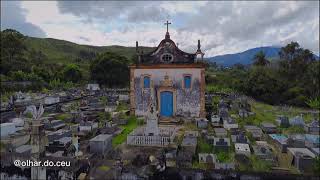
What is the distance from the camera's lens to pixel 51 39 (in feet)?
353

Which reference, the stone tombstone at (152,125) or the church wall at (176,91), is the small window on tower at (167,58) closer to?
the church wall at (176,91)

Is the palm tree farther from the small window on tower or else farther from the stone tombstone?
the stone tombstone

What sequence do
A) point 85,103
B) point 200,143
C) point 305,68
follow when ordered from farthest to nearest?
1. point 305,68
2. point 85,103
3. point 200,143

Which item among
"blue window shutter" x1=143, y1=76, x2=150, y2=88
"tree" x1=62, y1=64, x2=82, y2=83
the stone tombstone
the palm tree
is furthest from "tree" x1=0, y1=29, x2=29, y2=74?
the palm tree

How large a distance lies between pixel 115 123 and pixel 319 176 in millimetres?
11612

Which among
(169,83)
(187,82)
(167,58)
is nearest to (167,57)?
(167,58)

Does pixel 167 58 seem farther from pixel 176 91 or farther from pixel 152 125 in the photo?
pixel 152 125

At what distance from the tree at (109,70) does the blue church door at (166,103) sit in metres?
22.8

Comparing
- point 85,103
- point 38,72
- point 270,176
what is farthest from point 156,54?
point 38,72

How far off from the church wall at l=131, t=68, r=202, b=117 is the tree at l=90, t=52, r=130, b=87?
71.9ft

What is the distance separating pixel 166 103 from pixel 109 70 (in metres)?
23.6

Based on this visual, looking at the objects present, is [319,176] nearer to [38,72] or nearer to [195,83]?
[195,83]

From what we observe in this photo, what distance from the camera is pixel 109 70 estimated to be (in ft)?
140

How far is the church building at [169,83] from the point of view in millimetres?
20438
